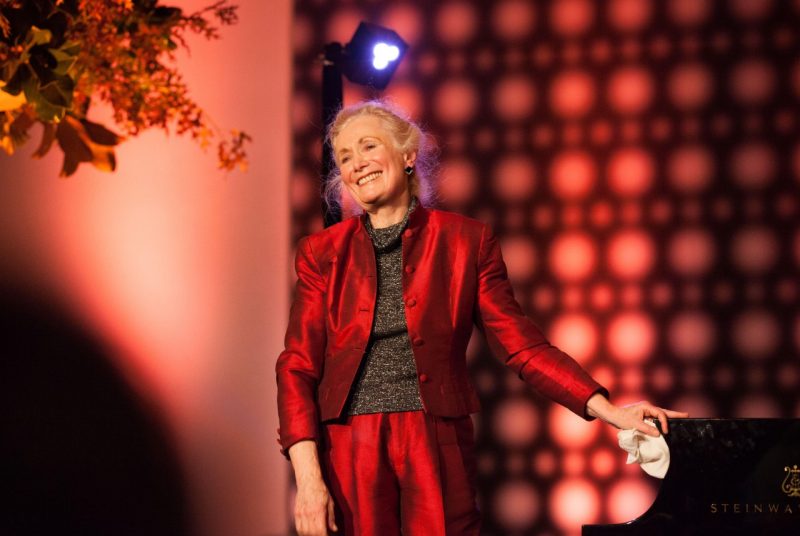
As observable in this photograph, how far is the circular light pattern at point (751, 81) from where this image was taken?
3.48 meters

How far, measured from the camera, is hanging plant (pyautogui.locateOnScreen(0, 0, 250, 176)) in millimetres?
1440

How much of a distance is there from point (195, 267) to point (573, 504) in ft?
5.58

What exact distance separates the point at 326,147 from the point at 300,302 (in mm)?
869

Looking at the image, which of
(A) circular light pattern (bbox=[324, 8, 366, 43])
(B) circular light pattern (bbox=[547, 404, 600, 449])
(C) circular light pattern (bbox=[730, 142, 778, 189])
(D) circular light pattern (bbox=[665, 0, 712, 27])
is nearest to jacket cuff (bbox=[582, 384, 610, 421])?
(B) circular light pattern (bbox=[547, 404, 600, 449])

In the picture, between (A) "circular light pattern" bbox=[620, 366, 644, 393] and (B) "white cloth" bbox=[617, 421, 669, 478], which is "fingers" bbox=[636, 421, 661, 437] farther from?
(A) "circular light pattern" bbox=[620, 366, 644, 393]

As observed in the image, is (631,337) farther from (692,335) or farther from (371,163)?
(371,163)

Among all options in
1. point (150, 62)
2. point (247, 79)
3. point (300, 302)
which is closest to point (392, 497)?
point (300, 302)

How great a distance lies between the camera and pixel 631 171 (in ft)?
11.5

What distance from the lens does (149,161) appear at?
10.8ft

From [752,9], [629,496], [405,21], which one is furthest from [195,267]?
[752,9]

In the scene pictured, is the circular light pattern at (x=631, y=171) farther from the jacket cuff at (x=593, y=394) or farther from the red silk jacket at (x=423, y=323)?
the jacket cuff at (x=593, y=394)

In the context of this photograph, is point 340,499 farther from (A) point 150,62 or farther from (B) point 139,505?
(B) point 139,505

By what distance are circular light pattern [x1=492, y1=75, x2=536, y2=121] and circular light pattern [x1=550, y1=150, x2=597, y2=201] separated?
232mm

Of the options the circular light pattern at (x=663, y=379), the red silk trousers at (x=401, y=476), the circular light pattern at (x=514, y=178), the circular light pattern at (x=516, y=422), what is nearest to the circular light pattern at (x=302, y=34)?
the circular light pattern at (x=514, y=178)
